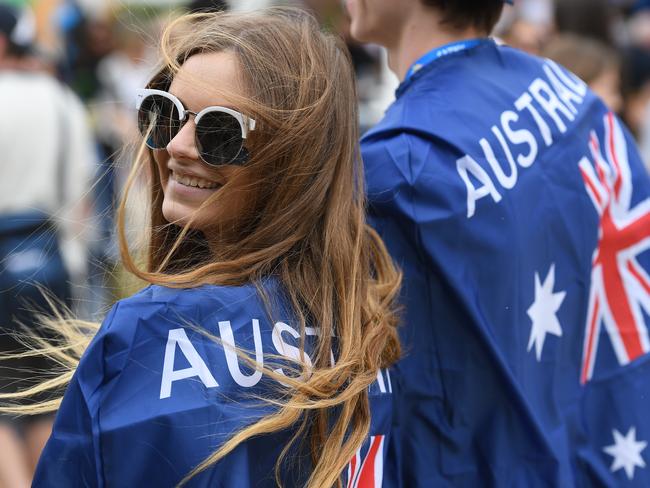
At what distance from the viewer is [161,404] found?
5.26ft

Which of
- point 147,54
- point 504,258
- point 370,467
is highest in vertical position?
point 504,258

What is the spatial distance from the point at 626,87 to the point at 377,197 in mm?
3818

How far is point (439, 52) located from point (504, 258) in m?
0.53

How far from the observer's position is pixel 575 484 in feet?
8.17

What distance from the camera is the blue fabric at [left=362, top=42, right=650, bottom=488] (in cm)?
221

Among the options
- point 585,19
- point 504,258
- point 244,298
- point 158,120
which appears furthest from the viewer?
point 585,19

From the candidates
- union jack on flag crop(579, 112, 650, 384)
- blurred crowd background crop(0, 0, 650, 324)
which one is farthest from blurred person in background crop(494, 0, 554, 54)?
union jack on flag crop(579, 112, 650, 384)

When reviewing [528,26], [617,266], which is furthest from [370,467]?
[528,26]

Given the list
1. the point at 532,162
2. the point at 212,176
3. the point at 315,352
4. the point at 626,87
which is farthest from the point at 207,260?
the point at 626,87

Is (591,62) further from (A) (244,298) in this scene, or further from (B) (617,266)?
(A) (244,298)

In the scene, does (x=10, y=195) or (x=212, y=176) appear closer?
(x=212, y=176)

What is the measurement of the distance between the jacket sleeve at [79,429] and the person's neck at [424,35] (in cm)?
120

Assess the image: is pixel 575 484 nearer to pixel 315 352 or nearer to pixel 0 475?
pixel 315 352

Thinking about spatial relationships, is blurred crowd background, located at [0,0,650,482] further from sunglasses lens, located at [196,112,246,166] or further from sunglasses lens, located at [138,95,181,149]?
sunglasses lens, located at [196,112,246,166]
